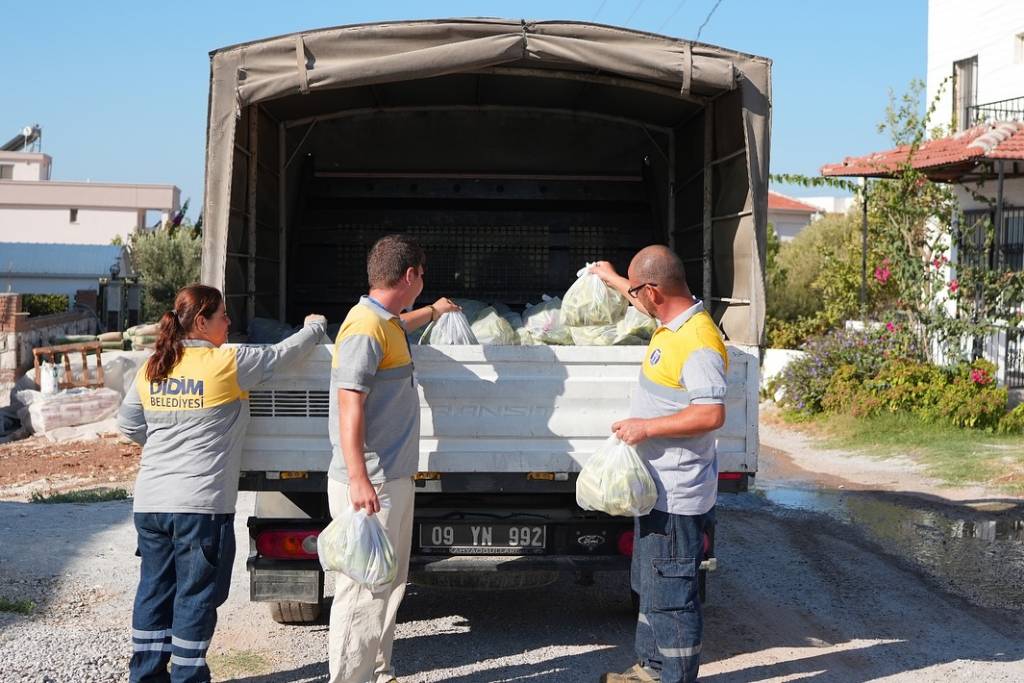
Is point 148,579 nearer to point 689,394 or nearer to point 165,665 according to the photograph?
point 165,665

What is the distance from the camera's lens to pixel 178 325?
4.49 metres

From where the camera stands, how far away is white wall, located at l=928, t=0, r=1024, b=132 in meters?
17.3

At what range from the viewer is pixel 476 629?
567 centimetres

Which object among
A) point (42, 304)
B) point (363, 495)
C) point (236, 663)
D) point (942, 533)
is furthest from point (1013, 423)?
point (42, 304)

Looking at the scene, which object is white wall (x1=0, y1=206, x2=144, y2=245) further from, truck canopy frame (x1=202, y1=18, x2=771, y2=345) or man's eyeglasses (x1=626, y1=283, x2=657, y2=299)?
man's eyeglasses (x1=626, y1=283, x2=657, y2=299)

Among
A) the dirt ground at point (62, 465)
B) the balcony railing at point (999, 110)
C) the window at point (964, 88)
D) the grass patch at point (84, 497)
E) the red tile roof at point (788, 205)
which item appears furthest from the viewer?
the red tile roof at point (788, 205)

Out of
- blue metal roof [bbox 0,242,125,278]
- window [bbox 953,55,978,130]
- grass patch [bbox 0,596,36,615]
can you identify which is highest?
window [bbox 953,55,978,130]

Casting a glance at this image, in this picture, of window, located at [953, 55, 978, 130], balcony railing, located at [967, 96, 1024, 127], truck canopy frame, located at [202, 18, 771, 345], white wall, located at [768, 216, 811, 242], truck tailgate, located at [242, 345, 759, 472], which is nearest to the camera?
truck tailgate, located at [242, 345, 759, 472]

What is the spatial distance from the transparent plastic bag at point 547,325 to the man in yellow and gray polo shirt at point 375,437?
123cm

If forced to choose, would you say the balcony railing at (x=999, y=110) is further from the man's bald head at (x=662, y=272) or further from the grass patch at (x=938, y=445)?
the man's bald head at (x=662, y=272)

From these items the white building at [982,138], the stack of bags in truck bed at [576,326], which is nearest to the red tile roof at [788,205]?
the white building at [982,138]

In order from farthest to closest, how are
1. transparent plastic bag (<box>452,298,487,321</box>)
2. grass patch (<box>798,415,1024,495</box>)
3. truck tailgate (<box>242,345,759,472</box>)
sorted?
grass patch (<box>798,415,1024,495</box>) → transparent plastic bag (<box>452,298,487,321</box>) → truck tailgate (<box>242,345,759,472</box>)

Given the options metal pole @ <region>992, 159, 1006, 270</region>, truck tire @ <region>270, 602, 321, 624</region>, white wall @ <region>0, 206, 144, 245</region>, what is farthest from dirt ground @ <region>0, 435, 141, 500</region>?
white wall @ <region>0, 206, 144, 245</region>

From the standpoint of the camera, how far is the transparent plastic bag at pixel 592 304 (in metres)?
5.50
